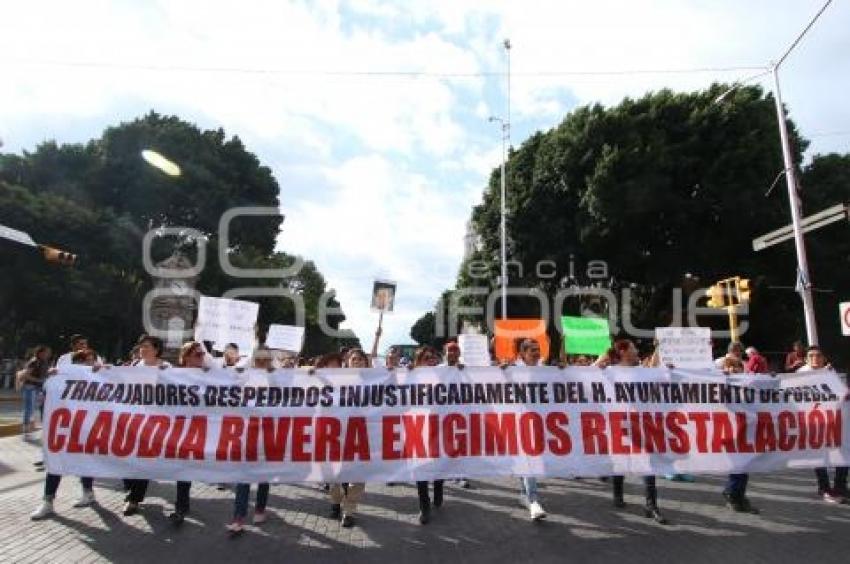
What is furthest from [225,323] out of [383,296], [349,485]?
[349,485]

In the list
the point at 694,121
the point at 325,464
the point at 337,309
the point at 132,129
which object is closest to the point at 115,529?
the point at 325,464

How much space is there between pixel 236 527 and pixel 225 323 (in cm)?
893

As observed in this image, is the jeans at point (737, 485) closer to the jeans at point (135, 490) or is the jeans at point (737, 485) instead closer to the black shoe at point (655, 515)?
the black shoe at point (655, 515)

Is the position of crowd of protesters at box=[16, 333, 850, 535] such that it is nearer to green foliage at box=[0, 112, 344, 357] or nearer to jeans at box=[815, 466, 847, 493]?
jeans at box=[815, 466, 847, 493]

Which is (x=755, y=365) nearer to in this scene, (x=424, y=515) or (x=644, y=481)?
(x=644, y=481)

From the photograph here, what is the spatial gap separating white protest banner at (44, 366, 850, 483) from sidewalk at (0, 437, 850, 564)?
57 cm

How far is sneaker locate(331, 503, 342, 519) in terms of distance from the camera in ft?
28.3

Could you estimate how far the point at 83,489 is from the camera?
28.7 ft

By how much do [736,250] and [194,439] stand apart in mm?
30152

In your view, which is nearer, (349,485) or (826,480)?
(349,485)

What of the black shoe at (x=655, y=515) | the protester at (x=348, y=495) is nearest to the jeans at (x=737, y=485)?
the black shoe at (x=655, y=515)

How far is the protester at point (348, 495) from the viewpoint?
27.0 feet

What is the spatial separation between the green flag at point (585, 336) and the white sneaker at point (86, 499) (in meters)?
10.1

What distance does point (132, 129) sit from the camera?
169 feet
